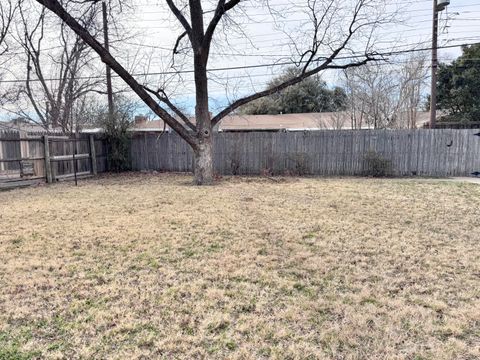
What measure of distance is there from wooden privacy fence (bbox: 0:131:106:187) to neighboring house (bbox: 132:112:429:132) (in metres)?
9.83

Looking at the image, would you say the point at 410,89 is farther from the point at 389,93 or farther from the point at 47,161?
the point at 47,161

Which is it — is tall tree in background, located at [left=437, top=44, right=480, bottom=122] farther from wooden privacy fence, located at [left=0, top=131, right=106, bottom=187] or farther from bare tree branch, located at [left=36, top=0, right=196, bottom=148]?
wooden privacy fence, located at [left=0, top=131, right=106, bottom=187]

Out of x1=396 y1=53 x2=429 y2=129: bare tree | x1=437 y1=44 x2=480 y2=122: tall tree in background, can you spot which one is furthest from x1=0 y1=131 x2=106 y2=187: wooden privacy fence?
x1=437 y1=44 x2=480 y2=122: tall tree in background

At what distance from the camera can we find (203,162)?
1020 centimetres

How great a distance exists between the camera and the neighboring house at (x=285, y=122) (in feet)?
75.3

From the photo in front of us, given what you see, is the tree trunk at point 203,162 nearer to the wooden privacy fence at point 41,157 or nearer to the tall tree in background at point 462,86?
the wooden privacy fence at point 41,157

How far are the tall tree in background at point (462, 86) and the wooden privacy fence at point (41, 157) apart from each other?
778 inches

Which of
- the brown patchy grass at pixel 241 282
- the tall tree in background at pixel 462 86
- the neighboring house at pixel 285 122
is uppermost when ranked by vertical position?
the tall tree in background at pixel 462 86

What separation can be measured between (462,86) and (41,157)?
21577mm

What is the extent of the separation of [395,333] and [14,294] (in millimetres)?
2986

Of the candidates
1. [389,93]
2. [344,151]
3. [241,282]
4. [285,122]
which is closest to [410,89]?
[389,93]

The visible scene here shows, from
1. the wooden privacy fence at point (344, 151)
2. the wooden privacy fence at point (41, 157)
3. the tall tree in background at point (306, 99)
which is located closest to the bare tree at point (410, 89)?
the tall tree in background at point (306, 99)

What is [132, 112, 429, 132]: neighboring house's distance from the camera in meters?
22.9

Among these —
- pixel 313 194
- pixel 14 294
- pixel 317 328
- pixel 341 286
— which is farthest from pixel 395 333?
pixel 313 194
